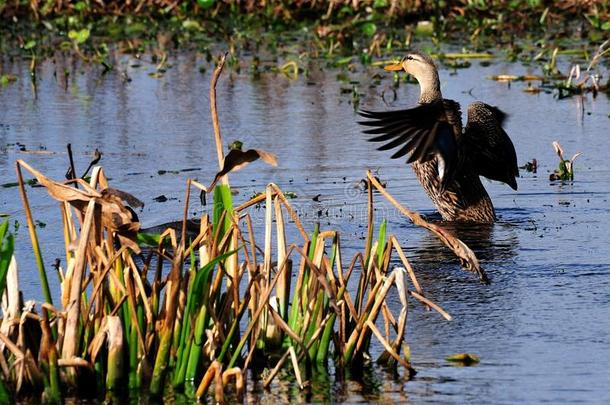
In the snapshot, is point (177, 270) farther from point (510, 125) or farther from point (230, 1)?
point (230, 1)

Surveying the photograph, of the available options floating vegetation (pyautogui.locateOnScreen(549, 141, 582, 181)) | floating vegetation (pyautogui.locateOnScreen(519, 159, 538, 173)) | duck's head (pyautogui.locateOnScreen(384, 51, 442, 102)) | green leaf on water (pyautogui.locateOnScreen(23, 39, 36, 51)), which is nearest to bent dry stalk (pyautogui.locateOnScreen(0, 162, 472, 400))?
duck's head (pyautogui.locateOnScreen(384, 51, 442, 102))

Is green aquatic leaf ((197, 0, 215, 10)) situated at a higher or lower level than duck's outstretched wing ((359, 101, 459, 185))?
higher

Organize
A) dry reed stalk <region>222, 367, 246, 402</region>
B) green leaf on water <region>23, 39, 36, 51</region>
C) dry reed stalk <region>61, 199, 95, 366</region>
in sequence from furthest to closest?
green leaf on water <region>23, 39, 36, 51</region> < dry reed stalk <region>222, 367, 246, 402</region> < dry reed stalk <region>61, 199, 95, 366</region>

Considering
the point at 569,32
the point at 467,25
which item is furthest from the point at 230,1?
the point at 569,32

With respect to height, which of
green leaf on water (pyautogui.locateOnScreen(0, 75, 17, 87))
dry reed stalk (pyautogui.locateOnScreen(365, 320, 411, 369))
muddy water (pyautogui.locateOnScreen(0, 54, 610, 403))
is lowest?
muddy water (pyautogui.locateOnScreen(0, 54, 610, 403))

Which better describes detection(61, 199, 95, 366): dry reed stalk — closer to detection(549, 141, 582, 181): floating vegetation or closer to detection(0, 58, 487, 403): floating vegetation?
detection(0, 58, 487, 403): floating vegetation

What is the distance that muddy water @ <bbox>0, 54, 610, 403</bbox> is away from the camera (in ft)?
16.2

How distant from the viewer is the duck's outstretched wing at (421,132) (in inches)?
293

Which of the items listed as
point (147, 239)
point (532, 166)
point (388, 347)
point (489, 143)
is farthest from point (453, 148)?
point (147, 239)

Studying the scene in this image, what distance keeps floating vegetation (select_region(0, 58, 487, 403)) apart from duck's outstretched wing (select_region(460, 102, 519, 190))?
354cm

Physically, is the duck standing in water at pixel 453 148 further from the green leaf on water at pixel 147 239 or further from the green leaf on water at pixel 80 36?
the green leaf on water at pixel 80 36

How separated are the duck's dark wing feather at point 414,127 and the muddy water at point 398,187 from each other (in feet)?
1.74

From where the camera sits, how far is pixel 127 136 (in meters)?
10.5

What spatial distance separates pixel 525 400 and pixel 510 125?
651cm
